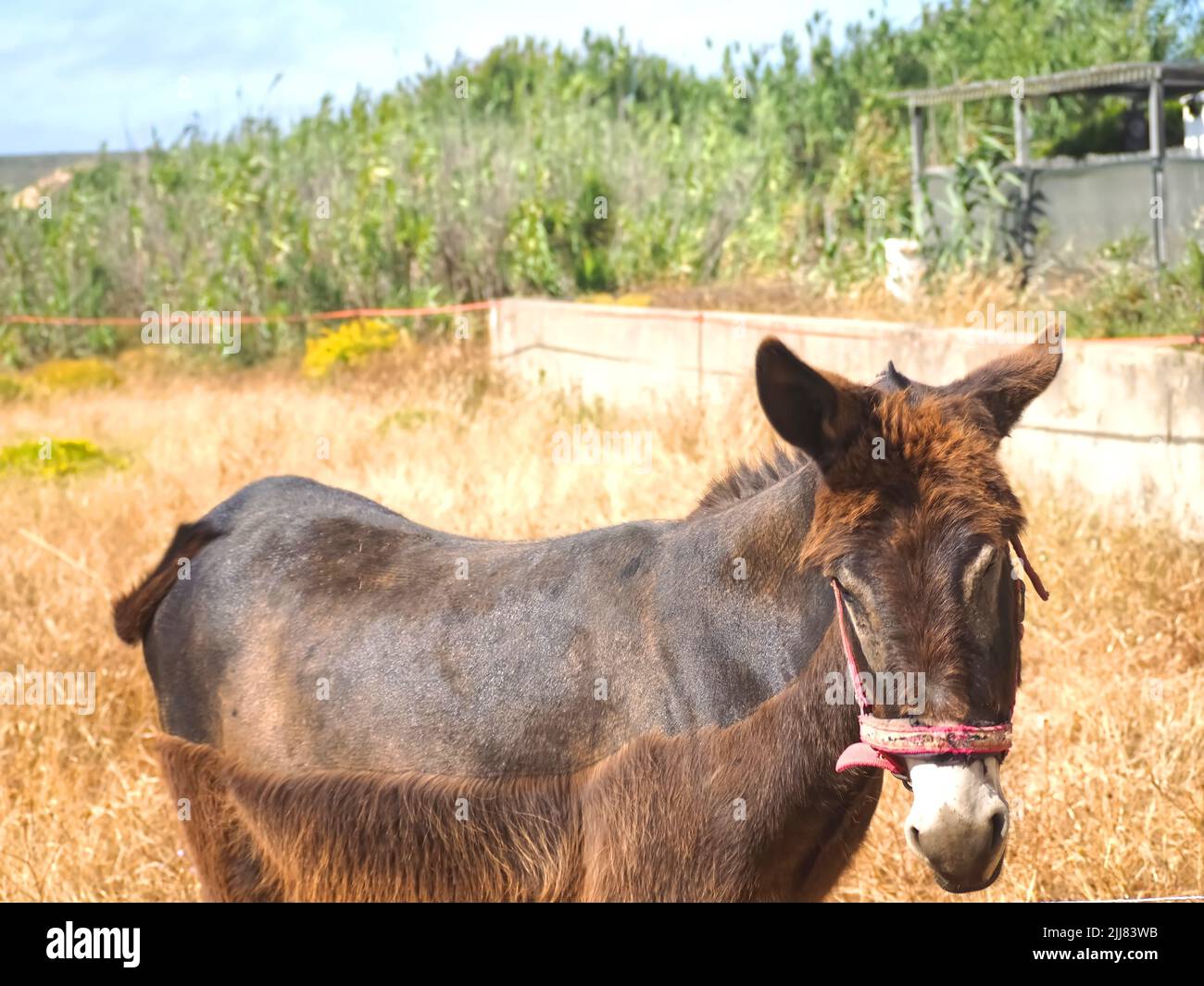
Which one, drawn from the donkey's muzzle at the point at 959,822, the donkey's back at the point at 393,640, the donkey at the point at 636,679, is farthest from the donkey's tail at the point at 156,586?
the donkey's muzzle at the point at 959,822

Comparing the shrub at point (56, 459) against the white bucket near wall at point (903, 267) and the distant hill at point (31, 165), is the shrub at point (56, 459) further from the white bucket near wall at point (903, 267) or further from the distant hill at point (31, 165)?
the distant hill at point (31, 165)

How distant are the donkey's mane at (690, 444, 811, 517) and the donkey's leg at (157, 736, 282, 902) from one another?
1.46m

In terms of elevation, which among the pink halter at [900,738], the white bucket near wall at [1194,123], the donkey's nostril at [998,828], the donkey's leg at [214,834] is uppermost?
the white bucket near wall at [1194,123]

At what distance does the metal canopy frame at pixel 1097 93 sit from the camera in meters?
14.1

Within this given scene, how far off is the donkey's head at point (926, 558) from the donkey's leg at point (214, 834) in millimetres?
1771

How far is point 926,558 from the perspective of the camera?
2.76 m

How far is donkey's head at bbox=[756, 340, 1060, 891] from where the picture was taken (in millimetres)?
2654

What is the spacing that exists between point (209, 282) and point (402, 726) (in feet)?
53.5

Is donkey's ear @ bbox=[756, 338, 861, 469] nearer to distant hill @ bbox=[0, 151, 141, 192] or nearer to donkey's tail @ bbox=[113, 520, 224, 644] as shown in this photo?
donkey's tail @ bbox=[113, 520, 224, 644]

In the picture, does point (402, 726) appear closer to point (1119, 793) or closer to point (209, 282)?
point (1119, 793)

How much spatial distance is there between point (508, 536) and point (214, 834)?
394 cm

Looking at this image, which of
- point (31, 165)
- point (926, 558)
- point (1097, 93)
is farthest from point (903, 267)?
point (31, 165)

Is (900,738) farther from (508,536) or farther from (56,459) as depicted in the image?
(56,459)

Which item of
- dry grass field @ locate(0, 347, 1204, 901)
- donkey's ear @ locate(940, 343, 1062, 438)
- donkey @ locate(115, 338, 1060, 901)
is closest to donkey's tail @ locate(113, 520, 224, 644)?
donkey @ locate(115, 338, 1060, 901)
